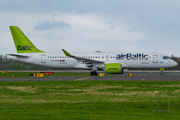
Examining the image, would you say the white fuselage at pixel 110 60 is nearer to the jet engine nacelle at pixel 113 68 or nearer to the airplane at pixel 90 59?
the airplane at pixel 90 59

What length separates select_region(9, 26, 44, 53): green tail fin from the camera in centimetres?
4338

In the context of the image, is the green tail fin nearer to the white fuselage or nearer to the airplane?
the airplane

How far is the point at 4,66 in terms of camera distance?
79312 millimetres

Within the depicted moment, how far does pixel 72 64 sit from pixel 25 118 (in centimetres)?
3162

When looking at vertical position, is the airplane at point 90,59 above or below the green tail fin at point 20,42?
below

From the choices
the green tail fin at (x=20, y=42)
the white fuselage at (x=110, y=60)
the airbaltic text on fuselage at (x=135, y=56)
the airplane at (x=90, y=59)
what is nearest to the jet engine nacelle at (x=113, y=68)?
the airplane at (x=90, y=59)

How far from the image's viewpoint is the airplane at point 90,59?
1507 inches

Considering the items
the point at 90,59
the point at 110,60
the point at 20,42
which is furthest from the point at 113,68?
the point at 20,42

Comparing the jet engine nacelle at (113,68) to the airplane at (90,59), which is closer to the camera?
the jet engine nacelle at (113,68)

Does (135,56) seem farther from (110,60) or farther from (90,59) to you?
(90,59)

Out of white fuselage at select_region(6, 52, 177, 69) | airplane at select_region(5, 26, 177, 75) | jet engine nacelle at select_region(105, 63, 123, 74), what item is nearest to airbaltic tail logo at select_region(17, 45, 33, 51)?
airplane at select_region(5, 26, 177, 75)

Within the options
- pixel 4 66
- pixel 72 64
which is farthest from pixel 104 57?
pixel 4 66

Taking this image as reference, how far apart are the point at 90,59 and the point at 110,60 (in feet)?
12.5

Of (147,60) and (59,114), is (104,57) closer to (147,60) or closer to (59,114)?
(147,60)
